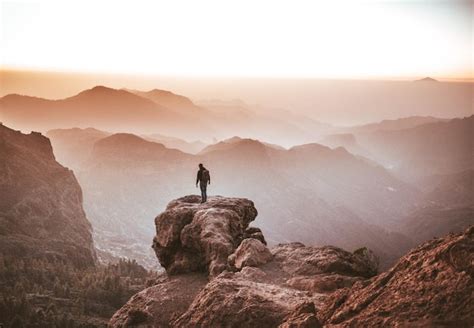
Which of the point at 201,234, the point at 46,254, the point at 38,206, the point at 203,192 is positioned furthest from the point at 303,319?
the point at 38,206

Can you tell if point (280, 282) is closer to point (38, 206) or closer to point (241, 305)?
point (241, 305)

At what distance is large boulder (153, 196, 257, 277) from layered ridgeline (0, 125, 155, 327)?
168 feet

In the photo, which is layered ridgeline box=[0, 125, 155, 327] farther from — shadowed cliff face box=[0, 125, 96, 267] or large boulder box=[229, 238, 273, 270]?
large boulder box=[229, 238, 273, 270]

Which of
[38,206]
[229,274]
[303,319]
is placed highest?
[303,319]

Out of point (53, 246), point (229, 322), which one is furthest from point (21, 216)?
point (229, 322)

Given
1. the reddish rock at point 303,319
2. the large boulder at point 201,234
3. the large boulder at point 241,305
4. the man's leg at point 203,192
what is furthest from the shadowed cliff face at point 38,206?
the reddish rock at point 303,319

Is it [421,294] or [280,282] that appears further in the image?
[280,282]

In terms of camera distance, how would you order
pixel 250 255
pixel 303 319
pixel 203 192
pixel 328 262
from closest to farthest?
pixel 303 319 → pixel 328 262 → pixel 250 255 → pixel 203 192

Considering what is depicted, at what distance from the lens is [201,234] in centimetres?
2714

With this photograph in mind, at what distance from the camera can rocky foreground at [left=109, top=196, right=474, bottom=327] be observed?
9.99 metres

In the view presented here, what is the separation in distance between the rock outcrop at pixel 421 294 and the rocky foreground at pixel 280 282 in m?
0.03

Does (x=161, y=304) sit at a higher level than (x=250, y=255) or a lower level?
lower

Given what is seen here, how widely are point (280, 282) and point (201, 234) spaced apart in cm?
796

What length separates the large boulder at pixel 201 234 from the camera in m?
26.2
